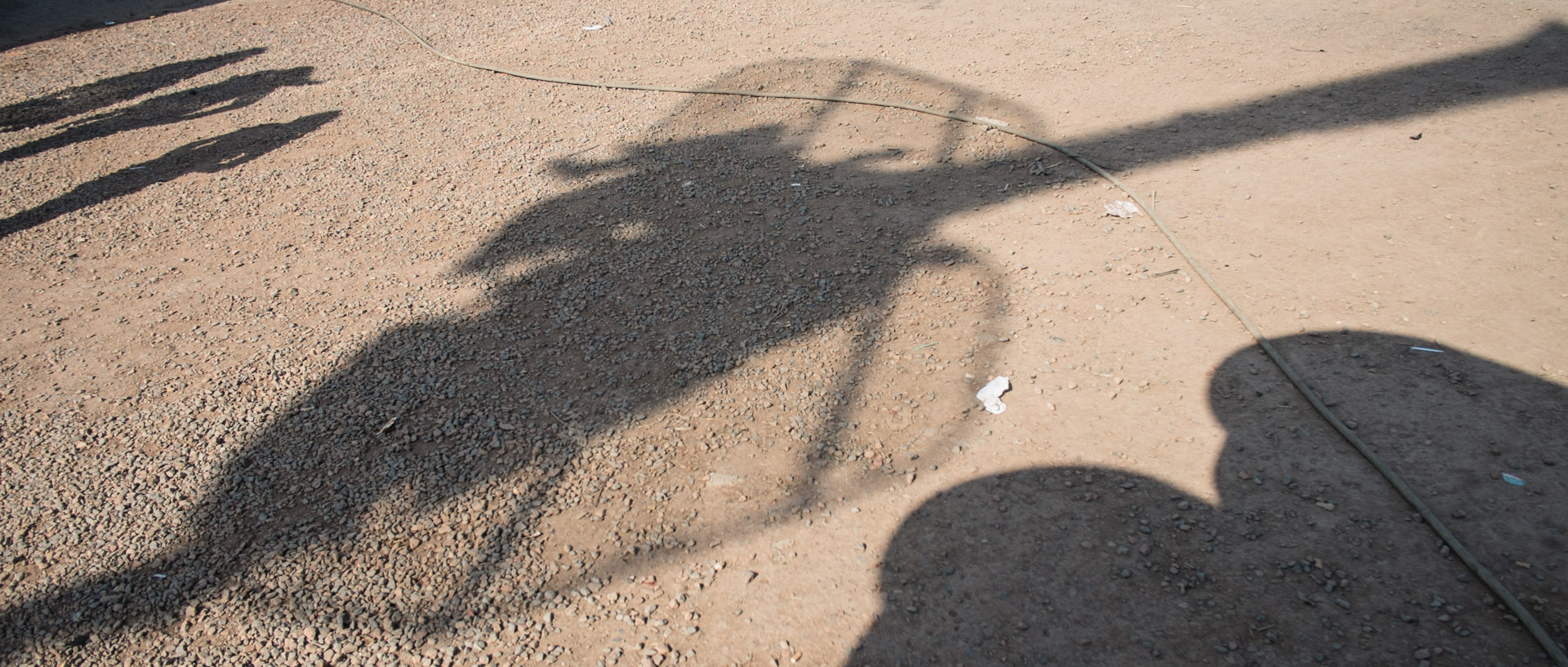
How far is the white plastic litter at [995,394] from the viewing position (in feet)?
10.2

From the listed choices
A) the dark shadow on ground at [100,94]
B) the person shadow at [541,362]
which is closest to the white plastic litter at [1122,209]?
the person shadow at [541,362]

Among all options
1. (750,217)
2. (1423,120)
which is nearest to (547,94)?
(750,217)

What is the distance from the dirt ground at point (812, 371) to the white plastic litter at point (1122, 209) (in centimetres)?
7

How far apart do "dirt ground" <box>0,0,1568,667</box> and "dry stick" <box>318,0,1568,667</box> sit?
0.16 feet

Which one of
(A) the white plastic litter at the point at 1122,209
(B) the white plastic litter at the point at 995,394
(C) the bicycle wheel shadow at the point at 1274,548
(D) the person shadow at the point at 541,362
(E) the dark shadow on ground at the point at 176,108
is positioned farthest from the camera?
(E) the dark shadow on ground at the point at 176,108

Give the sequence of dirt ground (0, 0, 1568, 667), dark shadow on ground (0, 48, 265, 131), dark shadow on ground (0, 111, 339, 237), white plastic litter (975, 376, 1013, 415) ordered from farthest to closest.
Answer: dark shadow on ground (0, 48, 265, 131) < dark shadow on ground (0, 111, 339, 237) < white plastic litter (975, 376, 1013, 415) < dirt ground (0, 0, 1568, 667)

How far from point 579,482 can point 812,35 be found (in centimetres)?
520

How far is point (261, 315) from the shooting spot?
12.7 feet

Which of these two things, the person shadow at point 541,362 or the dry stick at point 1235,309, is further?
the person shadow at point 541,362

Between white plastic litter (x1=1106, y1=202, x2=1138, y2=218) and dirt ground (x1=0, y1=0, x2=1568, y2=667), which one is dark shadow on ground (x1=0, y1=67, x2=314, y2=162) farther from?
white plastic litter (x1=1106, y1=202, x2=1138, y2=218)

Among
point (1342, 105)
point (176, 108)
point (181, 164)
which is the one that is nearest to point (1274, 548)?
point (1342, 105)

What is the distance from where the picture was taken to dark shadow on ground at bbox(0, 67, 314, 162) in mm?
5816

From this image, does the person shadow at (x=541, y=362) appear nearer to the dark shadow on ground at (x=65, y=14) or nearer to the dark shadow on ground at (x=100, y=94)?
the dark shadow on ground at (x=100, y=94)

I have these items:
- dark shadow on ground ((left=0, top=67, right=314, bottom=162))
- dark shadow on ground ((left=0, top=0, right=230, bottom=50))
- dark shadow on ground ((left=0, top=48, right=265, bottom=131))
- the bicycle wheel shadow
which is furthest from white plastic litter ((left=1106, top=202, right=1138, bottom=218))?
dark shadow on ground ((left=0, top=0, right=230, bottom=50))
